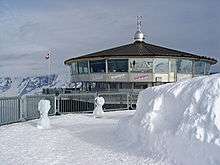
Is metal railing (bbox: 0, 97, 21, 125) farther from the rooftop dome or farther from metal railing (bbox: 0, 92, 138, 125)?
the rooftop dome

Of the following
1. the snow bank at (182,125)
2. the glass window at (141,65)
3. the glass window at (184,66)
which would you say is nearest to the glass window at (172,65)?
the glass window at (184,66)

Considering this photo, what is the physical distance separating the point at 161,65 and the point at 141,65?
2.75 m

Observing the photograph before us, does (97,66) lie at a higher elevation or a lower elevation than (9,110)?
higher

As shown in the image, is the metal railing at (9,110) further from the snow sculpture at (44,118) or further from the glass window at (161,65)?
the glass window at (161,65)

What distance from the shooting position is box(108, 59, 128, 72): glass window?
50.2 m

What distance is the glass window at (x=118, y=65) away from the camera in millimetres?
50188

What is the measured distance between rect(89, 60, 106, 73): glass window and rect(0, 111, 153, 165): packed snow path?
34924 mm

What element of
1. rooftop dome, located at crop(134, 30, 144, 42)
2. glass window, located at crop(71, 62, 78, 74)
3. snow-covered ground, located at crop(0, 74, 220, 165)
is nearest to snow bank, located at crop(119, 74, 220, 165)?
snow-covered ground, located at crop(0, 74, 220, 165)

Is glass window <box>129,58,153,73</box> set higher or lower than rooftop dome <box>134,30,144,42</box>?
lower

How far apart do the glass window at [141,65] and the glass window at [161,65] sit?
0.79 metres

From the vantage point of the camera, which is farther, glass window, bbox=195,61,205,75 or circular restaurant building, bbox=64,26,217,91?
glass window, bbox=195,61,205,75

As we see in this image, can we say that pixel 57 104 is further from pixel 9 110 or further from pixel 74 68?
pixel 74 68

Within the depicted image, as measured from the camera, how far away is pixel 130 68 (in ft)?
166

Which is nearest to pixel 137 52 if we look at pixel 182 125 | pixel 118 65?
pixel 118 65
